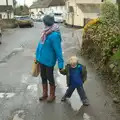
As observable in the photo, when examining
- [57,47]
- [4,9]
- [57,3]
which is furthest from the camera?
[57,3]

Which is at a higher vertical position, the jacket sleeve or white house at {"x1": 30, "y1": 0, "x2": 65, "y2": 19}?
the jacket sleeve

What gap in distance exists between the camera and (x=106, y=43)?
36.1 ft

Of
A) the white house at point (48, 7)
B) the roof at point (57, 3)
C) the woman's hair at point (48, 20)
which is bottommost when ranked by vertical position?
the white house at point (48, 7)

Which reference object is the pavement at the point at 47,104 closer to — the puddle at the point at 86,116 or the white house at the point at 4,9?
the puddle at the point at 86,116

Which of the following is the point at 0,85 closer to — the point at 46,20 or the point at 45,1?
the point at 46,20

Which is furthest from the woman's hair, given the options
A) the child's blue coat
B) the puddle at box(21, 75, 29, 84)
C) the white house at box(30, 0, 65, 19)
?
the white house at box(30, 0, 65, 19)

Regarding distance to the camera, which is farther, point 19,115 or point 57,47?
point 57,47

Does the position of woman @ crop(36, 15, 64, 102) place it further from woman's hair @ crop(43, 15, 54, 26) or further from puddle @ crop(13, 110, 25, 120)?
puddle @ crop(13, 110, 25, 120)

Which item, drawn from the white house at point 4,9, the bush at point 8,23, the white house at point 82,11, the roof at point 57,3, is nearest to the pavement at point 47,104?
the white house at point 82,11

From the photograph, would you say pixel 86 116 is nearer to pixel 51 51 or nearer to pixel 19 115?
pixel 19 115

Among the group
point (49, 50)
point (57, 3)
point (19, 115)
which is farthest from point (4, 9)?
point (19, 115)

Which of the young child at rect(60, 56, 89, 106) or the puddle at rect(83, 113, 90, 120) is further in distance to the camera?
the young child at rect(60, 56, 89, 106)

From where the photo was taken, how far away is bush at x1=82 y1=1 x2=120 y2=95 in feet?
30.2

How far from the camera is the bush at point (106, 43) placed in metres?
9.20
